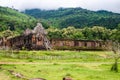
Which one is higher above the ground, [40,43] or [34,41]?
[34,41]

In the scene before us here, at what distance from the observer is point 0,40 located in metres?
101

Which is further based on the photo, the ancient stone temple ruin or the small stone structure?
the small stone structure

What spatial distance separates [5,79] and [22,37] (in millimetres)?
57842

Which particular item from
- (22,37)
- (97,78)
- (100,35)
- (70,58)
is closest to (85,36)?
(100,35)

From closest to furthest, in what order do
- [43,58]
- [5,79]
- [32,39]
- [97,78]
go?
[5,79] < [97,78] < [43,58] < [32,39]

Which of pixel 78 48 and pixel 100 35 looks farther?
pixel 100 35

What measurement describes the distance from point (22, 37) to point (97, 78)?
55.9m

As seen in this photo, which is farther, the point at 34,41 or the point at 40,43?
the point at 40,43

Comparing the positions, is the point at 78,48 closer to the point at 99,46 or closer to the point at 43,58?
the point at 99,46

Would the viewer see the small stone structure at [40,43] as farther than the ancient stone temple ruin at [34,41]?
Yes

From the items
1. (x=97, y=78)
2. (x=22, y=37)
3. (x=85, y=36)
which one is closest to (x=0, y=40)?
(x=22, y=37)

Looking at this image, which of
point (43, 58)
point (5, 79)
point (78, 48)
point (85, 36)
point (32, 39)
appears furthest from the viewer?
point (85, 36)

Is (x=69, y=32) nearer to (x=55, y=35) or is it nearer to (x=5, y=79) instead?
(x=55, y=35)

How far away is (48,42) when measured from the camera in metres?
90.6
